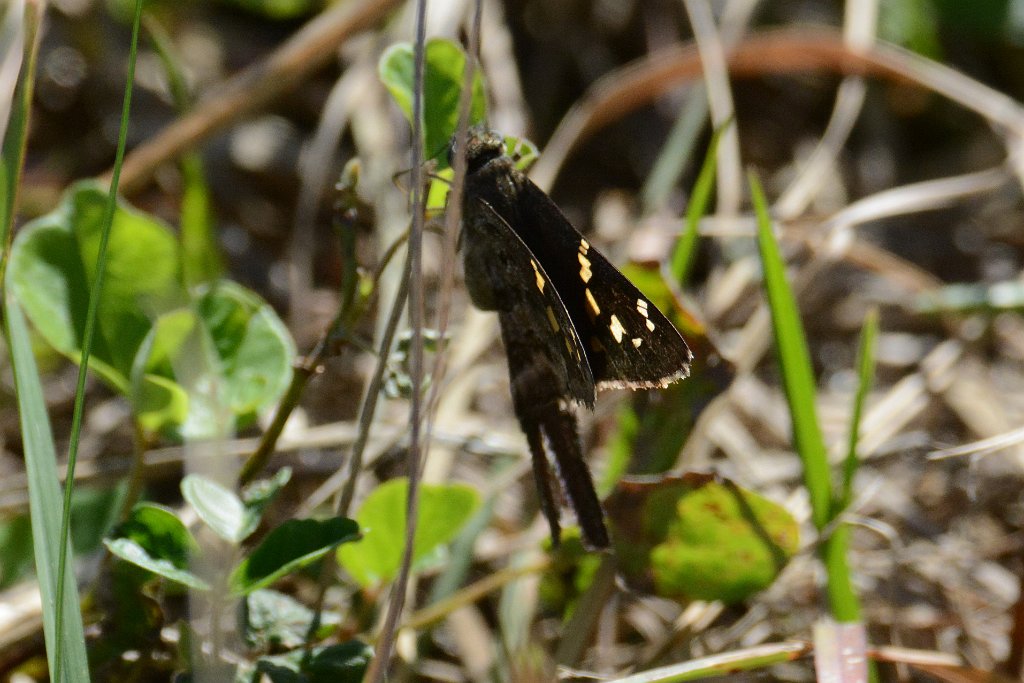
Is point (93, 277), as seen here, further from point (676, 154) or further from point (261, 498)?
point (676, 154)

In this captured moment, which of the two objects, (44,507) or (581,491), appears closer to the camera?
(44,507)

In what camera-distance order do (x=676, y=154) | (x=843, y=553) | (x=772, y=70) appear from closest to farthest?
(x=843, y=553) < (x=676, y=154) < (x=772, y=70)

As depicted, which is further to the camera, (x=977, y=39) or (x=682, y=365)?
(x=977, y=39)

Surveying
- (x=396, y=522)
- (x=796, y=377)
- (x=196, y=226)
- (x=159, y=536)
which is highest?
(x=196, y=226)

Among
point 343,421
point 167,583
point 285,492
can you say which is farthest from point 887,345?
point 167,583

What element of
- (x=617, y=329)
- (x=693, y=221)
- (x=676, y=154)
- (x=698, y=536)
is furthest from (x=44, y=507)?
(x=676, y=154)

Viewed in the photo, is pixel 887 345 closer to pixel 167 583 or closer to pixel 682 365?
pixel 682 365
